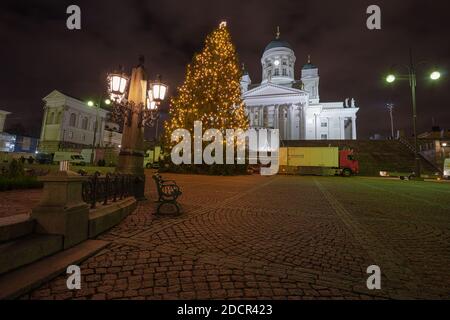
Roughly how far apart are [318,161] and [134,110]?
87.7 feet

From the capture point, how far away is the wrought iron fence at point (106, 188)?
4539 mm

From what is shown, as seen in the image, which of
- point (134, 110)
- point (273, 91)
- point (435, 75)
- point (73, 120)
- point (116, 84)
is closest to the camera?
point (116, 84)

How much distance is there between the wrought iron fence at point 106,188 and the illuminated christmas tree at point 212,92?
14583 millimetres

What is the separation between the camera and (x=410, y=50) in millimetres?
17875

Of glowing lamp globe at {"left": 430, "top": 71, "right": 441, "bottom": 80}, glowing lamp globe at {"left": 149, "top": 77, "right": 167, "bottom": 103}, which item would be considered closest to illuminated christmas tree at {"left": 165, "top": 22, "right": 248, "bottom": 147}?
glowing lamp globe at {"left": 149, "top": 77, "right": 167, "bottom": 103}

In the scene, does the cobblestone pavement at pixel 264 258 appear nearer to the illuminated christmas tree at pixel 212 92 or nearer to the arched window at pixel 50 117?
the illuminated christmas tree at pixel 212 92

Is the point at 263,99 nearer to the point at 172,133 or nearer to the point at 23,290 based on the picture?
the point at 172,133

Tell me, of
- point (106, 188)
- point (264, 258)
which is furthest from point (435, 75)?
point (106, 188)

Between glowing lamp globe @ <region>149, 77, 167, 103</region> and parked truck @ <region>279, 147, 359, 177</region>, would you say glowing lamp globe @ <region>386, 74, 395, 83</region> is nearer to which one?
parked truck @ <region>279, 147, 359, 177</region>

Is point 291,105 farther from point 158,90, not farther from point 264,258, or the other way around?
point 264,258

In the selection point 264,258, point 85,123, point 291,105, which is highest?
point 291,105

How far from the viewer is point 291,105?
199 ft

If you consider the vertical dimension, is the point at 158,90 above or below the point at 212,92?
below
